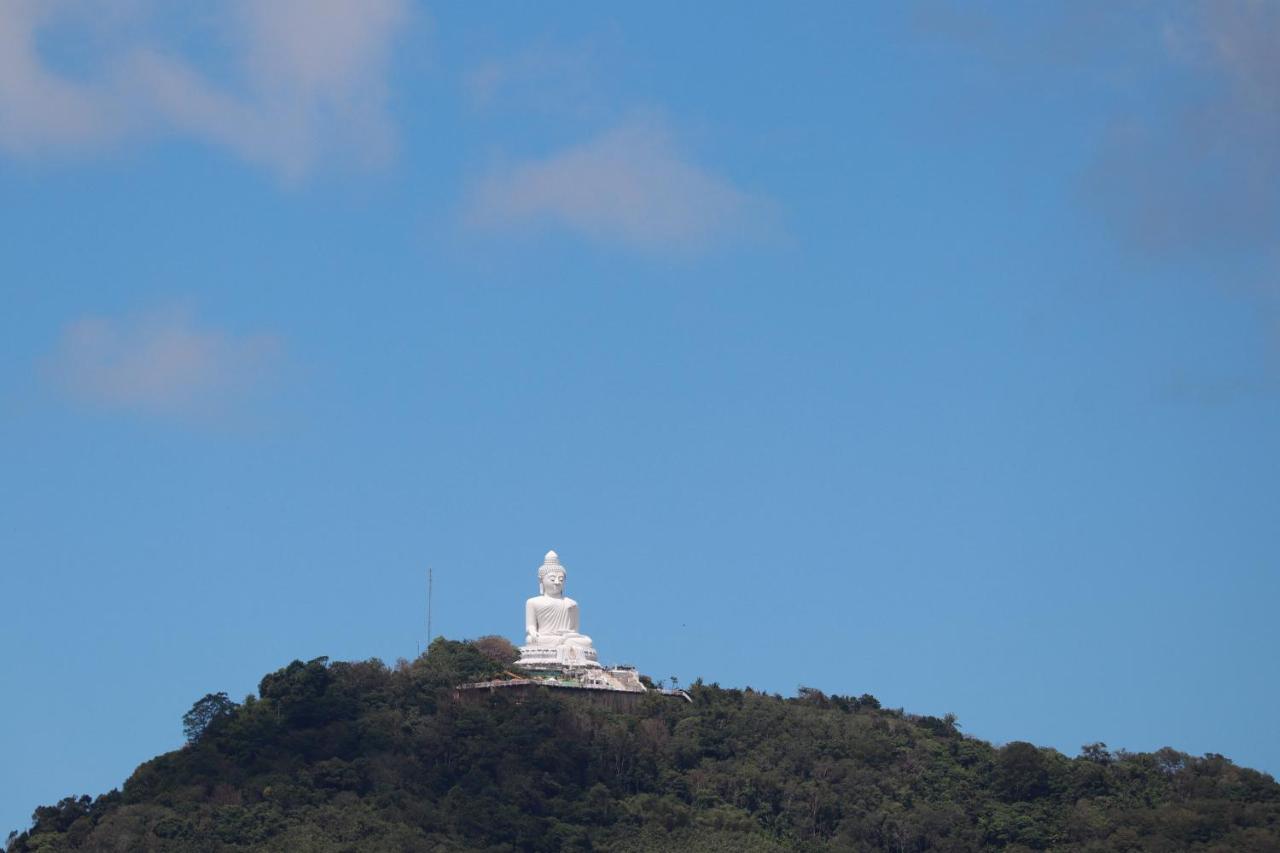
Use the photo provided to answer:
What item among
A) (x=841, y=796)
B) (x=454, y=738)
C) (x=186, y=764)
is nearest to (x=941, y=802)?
(x=841, y=796)

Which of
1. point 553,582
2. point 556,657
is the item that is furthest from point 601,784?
point 553,582

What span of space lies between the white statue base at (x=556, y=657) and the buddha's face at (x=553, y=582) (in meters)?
2.33

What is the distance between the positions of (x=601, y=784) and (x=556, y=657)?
883cm

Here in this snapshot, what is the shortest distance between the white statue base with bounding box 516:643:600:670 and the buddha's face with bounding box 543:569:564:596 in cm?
233

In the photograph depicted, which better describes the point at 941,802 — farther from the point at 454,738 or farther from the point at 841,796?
the point at 454,738

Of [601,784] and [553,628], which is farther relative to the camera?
[553,628]

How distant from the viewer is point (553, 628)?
10562 cm

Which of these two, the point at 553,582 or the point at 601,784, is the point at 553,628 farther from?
the point at 601,784

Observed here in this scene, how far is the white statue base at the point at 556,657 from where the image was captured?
342ft

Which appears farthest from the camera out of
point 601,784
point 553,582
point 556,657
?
point 553,582

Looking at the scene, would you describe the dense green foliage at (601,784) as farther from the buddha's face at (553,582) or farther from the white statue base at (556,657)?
the buddha's face at (553,582)

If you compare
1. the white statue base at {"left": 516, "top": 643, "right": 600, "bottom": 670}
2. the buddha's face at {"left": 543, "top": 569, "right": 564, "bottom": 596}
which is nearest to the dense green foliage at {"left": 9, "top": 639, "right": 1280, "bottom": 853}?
the white statue base at {"left": 516, "top": 643, "right": 600, "bottom": 670}

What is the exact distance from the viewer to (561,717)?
99.2 m

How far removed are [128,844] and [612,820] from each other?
14.7m
